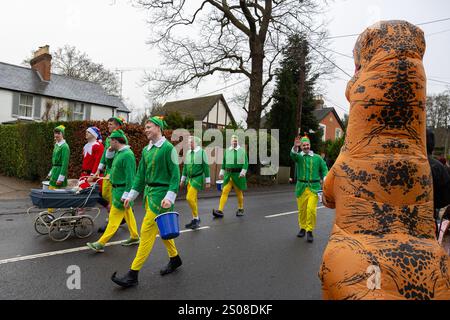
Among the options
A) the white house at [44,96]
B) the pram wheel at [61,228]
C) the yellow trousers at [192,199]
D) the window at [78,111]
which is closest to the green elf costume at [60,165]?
the pram wheel at [61,228]

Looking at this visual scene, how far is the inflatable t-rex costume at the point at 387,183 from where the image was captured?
1.86m

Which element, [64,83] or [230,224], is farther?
[64,83]

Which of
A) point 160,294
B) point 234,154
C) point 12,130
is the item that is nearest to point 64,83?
point 12,130

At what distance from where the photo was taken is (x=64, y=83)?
98.3ft

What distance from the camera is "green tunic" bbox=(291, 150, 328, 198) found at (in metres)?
6.68

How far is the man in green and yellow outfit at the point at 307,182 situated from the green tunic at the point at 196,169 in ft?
6.94

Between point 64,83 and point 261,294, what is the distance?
31.3 metres

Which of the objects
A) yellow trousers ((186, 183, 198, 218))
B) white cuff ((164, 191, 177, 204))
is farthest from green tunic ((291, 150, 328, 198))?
white cuff ((164, 191, 177, 204))
